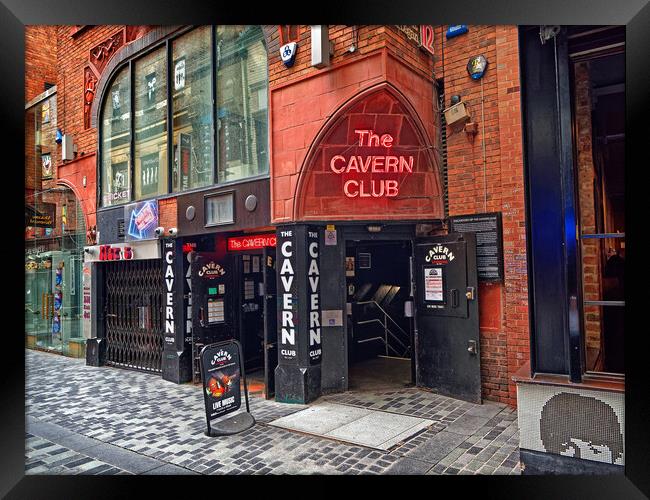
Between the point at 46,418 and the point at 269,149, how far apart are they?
18.4ft

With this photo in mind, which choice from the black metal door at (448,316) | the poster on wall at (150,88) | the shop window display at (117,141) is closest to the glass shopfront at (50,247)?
the shop window display at (117,141)

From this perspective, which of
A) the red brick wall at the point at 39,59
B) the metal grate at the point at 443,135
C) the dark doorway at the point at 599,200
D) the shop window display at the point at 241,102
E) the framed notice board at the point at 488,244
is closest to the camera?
the dark doorway at the point at 599,200

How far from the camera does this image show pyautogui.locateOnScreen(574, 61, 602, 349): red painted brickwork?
6.14 metres

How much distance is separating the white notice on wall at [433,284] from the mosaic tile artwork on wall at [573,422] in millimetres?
3158

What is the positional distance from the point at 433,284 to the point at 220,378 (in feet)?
11.8

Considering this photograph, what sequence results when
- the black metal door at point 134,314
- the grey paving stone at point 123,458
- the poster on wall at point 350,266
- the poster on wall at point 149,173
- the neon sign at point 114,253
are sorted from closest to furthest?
1. the grey paving stone at point 123,458
2. the poster on wall at point 350,266
3. the black metal door at point 134,314
4. the poster on wall at point 149,173
5. the neon sign at point 114,253

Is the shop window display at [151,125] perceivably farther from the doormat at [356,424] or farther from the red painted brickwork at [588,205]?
the red painted brickwork at [588,205]

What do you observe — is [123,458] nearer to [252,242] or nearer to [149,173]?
[252,242]

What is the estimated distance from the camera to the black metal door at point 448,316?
713 centimetres

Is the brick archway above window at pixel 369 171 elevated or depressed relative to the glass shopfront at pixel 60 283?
elevated

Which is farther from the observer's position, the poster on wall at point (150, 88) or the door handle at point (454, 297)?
the poster on wall at point (150, 88)

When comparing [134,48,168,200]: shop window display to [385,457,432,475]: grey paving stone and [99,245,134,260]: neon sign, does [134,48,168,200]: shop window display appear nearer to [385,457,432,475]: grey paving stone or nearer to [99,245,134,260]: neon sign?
[99,245,134,260]: neon sign
